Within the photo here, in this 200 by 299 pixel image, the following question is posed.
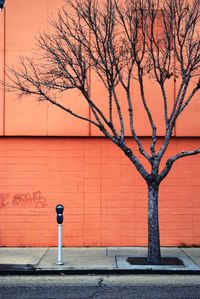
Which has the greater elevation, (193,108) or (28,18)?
(28,18)

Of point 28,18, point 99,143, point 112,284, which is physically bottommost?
point 112,284

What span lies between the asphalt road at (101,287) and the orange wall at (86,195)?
11.6ft

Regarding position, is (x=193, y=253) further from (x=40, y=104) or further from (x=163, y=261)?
(x=40, y=104)

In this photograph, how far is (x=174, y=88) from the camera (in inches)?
564

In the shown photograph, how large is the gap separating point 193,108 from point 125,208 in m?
3.29

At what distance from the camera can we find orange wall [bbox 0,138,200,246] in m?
14.2

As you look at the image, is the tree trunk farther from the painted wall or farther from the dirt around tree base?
the painted wall

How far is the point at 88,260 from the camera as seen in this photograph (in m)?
12.0

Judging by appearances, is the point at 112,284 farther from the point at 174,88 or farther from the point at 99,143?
the point at 174,88

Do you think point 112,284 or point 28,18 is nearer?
point 112,284

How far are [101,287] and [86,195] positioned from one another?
4835mm

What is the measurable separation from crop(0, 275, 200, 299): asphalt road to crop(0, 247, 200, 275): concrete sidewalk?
0.83 ft

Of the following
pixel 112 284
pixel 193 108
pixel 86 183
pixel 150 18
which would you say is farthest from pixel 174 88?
pixel 112 284

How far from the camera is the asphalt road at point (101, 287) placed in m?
8.91
